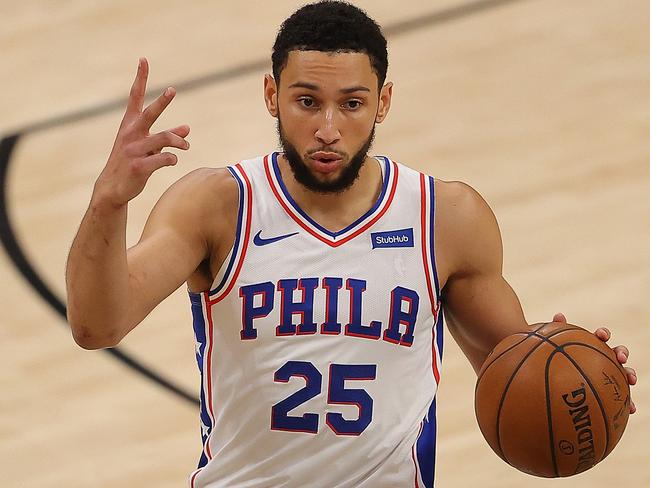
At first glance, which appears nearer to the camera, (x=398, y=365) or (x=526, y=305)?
(x=398, y=365)

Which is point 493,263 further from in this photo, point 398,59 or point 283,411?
point 398,59

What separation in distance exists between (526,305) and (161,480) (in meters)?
2.22

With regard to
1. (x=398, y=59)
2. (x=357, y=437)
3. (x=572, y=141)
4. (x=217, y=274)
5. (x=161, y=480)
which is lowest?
(x=161, y=480)

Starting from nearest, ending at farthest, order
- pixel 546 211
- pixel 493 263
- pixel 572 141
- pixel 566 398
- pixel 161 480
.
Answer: pixel 566 398, pixel 493 263, pixel 161 480, pixel 546 211, pixel 572 141

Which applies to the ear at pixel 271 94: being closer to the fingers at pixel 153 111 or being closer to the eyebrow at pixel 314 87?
the eyebrow at pixel 314 87

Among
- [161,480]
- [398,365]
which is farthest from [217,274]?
[161,480]

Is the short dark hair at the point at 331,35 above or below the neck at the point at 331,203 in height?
above

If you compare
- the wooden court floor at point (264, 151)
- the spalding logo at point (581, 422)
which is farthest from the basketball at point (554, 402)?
the wooden court floor at point (264, 151)

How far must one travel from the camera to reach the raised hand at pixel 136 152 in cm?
378

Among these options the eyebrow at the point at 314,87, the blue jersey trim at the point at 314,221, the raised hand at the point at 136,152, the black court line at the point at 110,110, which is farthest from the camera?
the black court line at the point at 110,110

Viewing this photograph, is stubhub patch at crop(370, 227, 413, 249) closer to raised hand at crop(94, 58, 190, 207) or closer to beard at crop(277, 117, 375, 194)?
beard at crop(277, 117, 375, 194)

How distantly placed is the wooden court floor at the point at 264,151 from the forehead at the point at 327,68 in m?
3.00

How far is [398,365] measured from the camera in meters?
4.51

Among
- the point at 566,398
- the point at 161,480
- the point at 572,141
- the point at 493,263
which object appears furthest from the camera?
the point at 572,141
